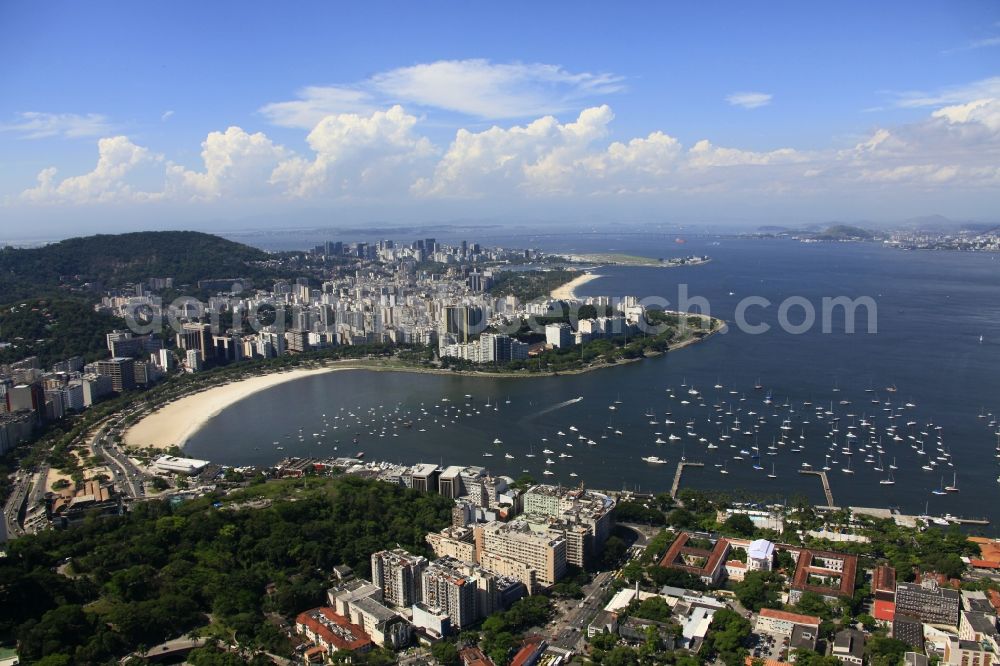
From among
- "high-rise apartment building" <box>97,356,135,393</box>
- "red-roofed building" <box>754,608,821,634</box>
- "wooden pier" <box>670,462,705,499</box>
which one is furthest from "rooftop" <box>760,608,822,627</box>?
"high-rise apartment building" <box>97,356,135,393</box>

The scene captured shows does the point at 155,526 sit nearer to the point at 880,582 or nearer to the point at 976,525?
the point at 880,582

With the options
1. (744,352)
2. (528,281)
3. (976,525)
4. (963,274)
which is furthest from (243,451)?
(963,274)

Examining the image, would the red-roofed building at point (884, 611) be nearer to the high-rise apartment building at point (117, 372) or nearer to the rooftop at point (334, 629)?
the rooftop at point (334, 629)

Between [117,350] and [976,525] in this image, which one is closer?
[976,525]

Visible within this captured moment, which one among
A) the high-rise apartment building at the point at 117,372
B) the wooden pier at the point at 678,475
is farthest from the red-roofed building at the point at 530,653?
the high-rise apartment building at the point at 117,372

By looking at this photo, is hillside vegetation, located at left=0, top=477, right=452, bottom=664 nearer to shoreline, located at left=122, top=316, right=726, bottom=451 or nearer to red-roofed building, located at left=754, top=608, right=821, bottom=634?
red-roofed building, located at left=754, top=608, right=821, bottom=634

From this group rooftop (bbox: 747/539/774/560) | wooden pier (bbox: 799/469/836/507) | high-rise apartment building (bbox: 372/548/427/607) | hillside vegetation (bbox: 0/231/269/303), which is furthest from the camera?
hillside vegetation (bbox: 0/231/269/303)
